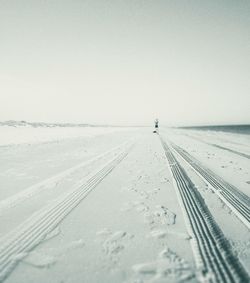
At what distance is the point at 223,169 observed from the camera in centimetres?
895

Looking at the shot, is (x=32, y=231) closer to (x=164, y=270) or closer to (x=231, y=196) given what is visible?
(x=164, y=270)

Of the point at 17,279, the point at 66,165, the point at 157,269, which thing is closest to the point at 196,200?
the point at 157,269

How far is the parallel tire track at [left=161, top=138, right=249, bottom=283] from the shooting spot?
255 cm

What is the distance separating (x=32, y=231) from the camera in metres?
3.57

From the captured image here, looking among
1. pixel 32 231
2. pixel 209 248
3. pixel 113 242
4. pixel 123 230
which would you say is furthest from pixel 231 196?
pixel 32 231

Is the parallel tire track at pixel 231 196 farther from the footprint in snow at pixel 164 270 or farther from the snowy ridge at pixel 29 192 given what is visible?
the snowy ridge at pixel 29 192

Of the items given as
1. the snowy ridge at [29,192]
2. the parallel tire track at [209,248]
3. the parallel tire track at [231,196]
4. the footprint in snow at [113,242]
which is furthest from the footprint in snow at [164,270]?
the snowy ridge at [29,192]

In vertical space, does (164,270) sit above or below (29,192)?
above

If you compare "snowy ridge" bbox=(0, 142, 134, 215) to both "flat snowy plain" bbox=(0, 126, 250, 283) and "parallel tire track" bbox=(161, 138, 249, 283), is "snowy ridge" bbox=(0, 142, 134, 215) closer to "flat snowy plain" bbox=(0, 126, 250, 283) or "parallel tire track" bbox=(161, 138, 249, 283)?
"flat snowy plain" bbox=(0, 126, 250, 283)

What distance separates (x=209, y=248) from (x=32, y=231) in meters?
2.55

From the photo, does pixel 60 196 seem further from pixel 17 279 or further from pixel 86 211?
pixel 17 279

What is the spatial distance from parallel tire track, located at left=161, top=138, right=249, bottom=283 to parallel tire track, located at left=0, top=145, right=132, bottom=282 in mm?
2122

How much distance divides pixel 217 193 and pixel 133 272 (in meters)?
3.76

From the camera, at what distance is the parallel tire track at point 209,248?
2553 mm
